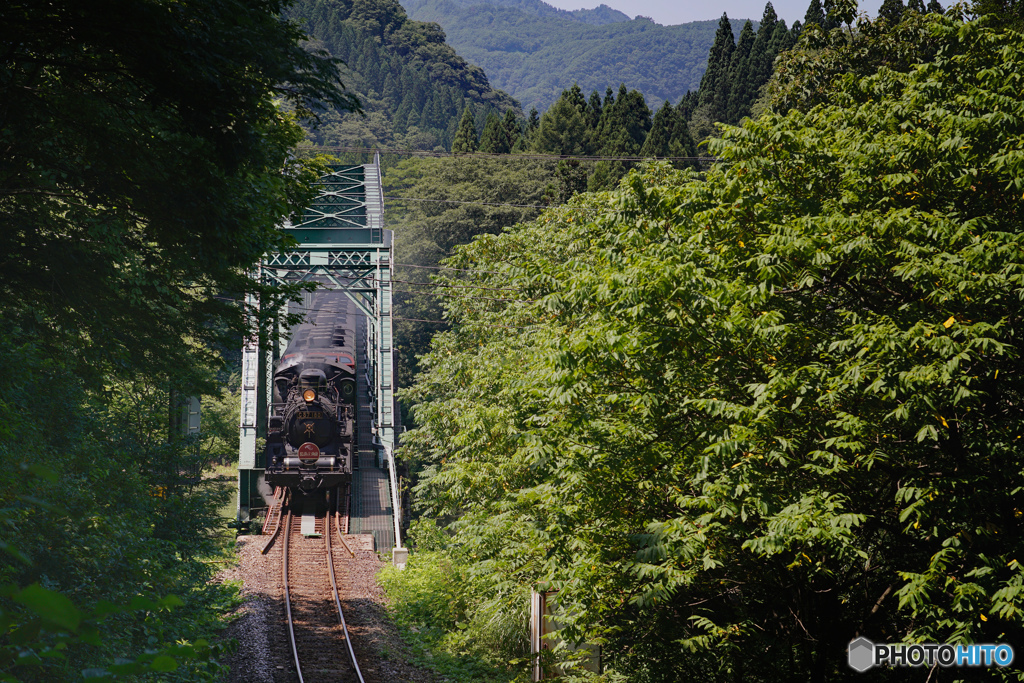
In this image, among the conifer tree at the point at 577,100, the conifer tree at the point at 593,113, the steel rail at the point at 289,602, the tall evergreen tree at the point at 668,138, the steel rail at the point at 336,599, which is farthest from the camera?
the conifer tree at the point at 577,100

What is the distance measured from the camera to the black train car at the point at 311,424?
86.2 feet

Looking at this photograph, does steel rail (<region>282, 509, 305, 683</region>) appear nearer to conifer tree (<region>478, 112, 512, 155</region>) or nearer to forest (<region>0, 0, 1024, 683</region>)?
forest (<region>0, 0, 1024, 683</region>)

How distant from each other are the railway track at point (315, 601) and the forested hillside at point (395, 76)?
82.4 m

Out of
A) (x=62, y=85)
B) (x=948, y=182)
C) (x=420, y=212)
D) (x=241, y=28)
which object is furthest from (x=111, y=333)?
(x=420, y=212)

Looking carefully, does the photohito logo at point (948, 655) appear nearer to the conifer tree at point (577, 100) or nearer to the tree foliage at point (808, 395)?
the tree foliage at point (808, 395)

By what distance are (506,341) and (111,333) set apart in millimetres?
11029

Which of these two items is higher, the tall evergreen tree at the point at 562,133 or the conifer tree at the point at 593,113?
the conifer tree at the point at 593,113

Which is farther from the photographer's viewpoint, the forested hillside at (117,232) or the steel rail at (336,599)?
the steel rail at (336,599)

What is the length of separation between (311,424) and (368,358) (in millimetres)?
12928

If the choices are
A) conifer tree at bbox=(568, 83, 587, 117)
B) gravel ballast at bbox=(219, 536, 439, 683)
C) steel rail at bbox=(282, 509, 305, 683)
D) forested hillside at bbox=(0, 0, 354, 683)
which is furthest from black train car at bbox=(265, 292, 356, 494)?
conifer tree at bbox=(568, 83, 587, 117)

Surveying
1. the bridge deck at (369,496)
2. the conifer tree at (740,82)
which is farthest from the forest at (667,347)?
the conifer tree at (740,82)

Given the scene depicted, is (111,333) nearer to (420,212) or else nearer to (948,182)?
(948,182)

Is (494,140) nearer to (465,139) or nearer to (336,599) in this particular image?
(465,139)

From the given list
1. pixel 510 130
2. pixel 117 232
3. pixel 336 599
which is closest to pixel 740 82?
pixel 510 130
